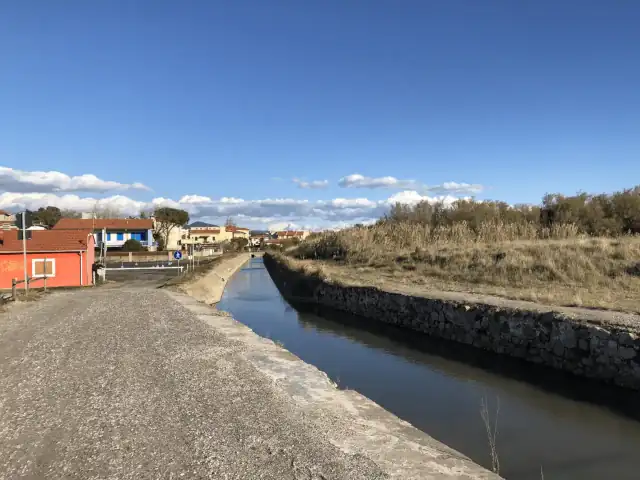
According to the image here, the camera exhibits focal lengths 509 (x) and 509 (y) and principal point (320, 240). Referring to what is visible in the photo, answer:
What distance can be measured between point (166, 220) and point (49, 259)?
2281 inches

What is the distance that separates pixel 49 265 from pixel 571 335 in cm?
2814

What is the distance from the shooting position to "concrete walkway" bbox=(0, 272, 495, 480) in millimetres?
4988

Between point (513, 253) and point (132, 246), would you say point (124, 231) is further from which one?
point (513, 253)

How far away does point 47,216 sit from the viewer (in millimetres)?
91688

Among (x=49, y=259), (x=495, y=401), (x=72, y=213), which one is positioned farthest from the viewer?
(x=72, y=213)

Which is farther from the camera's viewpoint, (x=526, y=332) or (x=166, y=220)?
(x=166, y=220)

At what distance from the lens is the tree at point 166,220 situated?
86.3 m

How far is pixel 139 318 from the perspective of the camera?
50.2ft

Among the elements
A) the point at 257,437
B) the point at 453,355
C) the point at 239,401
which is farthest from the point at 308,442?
the point at 453,355

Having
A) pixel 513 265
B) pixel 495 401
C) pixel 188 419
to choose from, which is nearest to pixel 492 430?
pixel 495 401

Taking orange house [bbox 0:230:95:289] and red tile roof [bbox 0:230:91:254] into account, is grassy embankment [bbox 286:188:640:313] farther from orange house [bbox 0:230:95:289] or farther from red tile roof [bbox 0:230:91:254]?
red tile roof [bbox 0:230:91:254]

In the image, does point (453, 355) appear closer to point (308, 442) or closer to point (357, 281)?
point (308, 442)

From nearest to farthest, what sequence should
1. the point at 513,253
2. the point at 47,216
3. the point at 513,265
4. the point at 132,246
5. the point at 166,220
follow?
the point at 513,265 → the point at 513,253 → the point at 132,246 → the point at 166,220 → the point at 47,216

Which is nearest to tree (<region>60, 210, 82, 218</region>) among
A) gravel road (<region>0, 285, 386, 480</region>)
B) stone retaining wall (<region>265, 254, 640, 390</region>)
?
stone retaining wall (<region>265, 254, 640, 390</region>)
